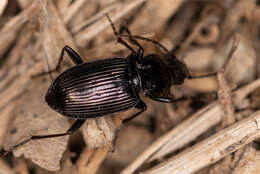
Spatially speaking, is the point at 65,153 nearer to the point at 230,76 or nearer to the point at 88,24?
the point at 88,24

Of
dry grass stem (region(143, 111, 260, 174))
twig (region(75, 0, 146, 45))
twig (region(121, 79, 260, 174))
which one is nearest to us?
dry grass stem (region(143, 111, 260, 174))

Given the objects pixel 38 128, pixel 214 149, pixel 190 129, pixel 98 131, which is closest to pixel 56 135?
pixel 38 128

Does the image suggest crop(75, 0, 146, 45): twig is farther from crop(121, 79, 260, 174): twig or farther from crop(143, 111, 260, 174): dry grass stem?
crop(143, 111, 260, 174): dry grass stem

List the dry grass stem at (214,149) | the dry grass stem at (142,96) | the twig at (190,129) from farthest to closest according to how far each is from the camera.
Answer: the twig at (190,129), the dry grass stem at (142,96), the dry grass stem at (214,149)

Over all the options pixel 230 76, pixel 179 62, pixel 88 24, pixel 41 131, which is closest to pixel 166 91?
pixel 179 62

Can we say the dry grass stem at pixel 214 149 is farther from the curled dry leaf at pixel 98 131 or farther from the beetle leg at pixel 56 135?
the beetle leg at pixel 56 135

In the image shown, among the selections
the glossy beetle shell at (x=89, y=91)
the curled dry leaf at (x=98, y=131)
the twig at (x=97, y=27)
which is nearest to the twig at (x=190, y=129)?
the curled dry leaf at (x=98, y=131)

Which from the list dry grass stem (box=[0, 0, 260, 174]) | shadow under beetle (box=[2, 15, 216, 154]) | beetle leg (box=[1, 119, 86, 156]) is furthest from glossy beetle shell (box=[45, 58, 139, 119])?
dry grass stem (box=[0, 0, 260, 174])

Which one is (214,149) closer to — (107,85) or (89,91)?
(107,85)
